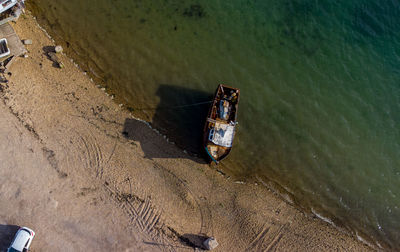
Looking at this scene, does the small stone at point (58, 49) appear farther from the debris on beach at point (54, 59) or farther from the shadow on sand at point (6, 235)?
the shadow on sand at point (6, 235)

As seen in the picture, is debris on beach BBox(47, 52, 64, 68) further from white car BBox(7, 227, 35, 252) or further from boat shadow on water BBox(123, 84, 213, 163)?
white car BBox(7, 227, 35, 252)

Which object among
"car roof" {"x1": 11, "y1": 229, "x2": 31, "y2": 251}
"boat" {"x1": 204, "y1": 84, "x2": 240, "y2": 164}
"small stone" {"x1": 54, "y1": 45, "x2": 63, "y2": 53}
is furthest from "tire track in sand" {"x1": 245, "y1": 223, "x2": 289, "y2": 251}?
"small stone" {"x1": 54, "y1": 45, "x2": 63, "y2": 53}

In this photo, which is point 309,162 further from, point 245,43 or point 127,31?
point 127,31

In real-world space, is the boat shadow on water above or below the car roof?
above

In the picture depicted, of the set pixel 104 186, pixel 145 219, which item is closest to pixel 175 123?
pixel 104 186

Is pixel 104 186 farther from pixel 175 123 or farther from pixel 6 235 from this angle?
pixel 175 123

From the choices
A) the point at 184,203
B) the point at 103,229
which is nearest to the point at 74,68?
the point at 103,229

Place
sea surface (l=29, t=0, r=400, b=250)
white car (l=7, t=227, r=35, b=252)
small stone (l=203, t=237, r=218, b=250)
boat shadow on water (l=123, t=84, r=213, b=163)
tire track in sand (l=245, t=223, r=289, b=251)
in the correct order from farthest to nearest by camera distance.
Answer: sea surface (l=29, t=0, r=400, b=250)
boat shadow on water (l=123, t=84, r=213, b=163)
tire track in sand (l=245, t=223, r=289, b=251)
small stone (l=203, t=237, r=218, b=250)
white car (l=7, t=227, r=35, b=252)
